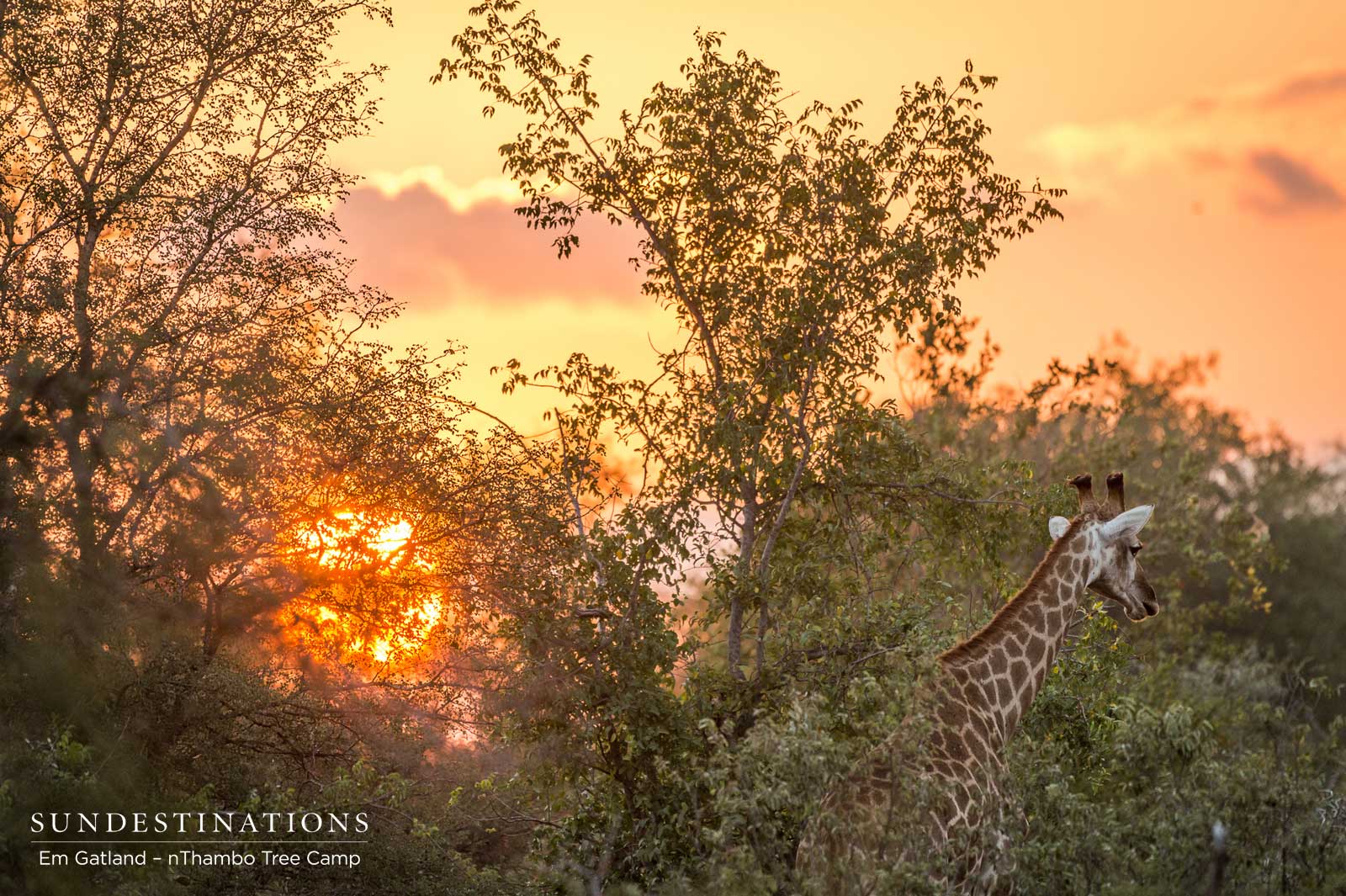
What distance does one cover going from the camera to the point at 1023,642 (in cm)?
988

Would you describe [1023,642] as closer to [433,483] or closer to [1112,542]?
[1112,542]

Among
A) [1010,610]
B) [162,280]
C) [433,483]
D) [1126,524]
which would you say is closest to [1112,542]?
[1126,524]

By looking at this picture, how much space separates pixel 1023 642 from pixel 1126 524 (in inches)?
53.8

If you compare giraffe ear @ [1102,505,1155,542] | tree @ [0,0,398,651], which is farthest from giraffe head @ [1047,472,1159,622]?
tree @ [0,0,398,651]

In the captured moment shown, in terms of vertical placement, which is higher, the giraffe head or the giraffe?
the giraffe head

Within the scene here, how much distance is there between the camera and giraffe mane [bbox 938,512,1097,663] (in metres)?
9.47

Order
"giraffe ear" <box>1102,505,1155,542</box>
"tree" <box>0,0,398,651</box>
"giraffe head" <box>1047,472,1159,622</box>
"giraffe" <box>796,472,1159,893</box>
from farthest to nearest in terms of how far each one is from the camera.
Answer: "tree" <box>0,0,398,651</box>
"giraffe head" <box>1047,472,1159,622</box>
"giraffe ear" <box>1102,505,1155,542</box>
"giraffe" <box>796,472,1159,893</box>

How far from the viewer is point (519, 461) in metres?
13.8

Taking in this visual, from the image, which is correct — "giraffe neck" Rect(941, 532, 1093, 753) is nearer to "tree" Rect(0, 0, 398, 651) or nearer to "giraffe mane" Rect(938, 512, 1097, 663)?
"giraffe mane" Rect(938, 512, 1097, 663)

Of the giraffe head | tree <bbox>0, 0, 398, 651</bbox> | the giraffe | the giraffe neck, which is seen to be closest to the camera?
the giraffe

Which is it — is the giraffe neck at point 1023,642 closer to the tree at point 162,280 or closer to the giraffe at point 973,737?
the giraffe at point 973,737

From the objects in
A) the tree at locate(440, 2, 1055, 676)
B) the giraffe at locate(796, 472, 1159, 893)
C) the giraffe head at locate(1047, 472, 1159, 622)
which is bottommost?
the giraffe at locate(796, 472, 1159, 893)

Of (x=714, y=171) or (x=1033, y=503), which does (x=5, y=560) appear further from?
(x=1033, y=503)

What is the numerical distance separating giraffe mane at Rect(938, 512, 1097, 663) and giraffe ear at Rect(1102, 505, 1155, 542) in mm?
162
